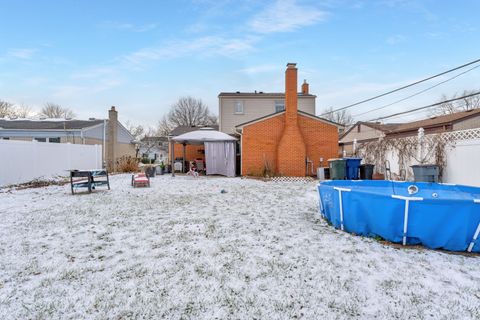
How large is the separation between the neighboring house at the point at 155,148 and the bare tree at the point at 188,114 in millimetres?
1842

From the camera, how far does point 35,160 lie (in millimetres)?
12898

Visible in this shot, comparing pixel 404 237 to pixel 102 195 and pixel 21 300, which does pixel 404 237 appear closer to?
pixel 21 300

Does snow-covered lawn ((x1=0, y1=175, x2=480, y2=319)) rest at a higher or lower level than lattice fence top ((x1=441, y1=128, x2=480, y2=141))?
lower

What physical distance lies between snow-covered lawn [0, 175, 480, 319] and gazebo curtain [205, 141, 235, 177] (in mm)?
10619

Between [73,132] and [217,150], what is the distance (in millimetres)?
12927

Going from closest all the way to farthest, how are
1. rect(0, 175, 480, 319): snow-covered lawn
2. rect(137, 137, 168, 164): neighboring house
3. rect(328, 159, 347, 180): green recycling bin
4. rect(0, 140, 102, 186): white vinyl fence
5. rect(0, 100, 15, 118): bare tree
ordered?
rect(0, 175, 480, 319): snow-covered lawn → rect(0, 140, 102, 186): white vinyl fence → rect(328, 159, 347, 180): green recycling bin → rect(0, 100, 15, 118): bare tree → rect(137, 137, 168, 164): neighboring house

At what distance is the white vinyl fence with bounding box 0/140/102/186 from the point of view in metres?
Result: 11.3

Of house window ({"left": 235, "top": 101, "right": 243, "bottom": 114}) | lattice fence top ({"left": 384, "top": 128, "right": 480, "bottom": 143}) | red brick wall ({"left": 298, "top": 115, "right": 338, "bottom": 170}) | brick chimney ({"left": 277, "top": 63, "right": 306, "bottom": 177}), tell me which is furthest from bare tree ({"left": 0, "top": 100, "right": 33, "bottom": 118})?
lattice fence top ({"left": 384, "top": 128, "right": 480, "bottom": 143})

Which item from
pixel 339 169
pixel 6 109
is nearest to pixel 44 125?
pixel 339 169

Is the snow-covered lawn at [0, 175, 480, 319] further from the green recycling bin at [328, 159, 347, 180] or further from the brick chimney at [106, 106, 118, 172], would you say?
the brick chimney at [106, 106, 118, 172]

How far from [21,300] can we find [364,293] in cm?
350

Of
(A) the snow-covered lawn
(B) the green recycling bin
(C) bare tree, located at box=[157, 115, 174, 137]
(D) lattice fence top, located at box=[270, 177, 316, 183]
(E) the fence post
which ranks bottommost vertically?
(A) the snow-covered lawn

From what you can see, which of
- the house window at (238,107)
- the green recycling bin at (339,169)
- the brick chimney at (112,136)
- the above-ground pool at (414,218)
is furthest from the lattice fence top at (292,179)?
the brick chimney at (112,136)

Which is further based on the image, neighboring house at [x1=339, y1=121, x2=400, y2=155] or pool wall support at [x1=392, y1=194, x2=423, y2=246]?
neighboring house at [x1=339, y1=121, x2=400, y2=155]
